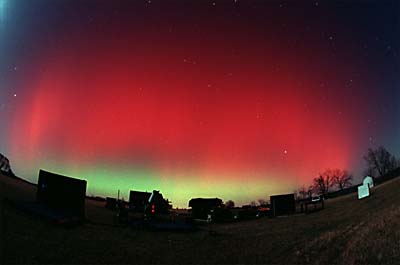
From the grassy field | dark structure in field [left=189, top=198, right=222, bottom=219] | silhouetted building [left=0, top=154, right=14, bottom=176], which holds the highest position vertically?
silhouetted building [left=0, top=154, right=14, bottom=176]

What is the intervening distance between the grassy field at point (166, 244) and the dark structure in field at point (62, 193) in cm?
20

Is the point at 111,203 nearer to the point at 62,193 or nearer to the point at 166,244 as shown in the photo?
the point at 62,193

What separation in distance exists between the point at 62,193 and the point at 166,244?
8.24 feet

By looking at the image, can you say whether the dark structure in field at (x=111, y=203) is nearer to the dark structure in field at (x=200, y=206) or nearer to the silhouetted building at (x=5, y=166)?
the dark structure in field at (x=200, y=206)

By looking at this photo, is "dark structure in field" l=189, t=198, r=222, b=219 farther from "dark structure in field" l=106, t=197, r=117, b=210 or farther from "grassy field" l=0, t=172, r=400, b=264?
"dark structure in field" l=106, t=197, r=117, b=210

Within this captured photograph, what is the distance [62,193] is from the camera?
5293mm

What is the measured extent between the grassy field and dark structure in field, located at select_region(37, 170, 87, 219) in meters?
0.20

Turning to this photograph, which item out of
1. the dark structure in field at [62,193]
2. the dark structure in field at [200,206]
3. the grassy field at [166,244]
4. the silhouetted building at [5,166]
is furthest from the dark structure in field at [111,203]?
the silhouetted building at [5,166]

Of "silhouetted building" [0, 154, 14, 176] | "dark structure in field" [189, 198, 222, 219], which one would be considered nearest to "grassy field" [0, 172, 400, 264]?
"silhouetted building" [0, 154, 14, 176]

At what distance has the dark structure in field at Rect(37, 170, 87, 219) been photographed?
4.97 metres

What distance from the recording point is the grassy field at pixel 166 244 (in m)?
4.24

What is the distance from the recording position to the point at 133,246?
536 cm

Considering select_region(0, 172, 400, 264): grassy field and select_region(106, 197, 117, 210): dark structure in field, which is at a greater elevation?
select_region(106, 197, 117, 210): dark structure in field

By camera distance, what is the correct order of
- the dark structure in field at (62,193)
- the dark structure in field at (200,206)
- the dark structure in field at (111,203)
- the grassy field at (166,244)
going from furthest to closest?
the dark structure in field at (200,206)
the dark structure in field at (111,203)
the dark structure in field at (62,193)
the grassy field at (166,244)
